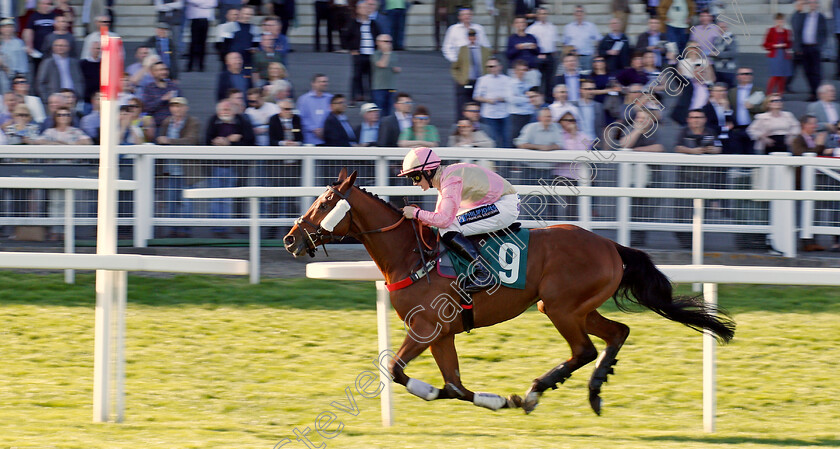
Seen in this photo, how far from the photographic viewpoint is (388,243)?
4.96 m

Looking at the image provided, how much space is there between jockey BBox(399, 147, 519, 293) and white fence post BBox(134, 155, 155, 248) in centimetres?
350

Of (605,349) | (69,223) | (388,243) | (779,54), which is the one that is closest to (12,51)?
(69,223)

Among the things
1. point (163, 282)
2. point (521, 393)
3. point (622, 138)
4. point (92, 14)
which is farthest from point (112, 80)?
point (92, 14)

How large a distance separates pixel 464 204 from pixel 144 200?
3.61 m

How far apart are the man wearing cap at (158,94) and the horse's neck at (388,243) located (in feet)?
13.2

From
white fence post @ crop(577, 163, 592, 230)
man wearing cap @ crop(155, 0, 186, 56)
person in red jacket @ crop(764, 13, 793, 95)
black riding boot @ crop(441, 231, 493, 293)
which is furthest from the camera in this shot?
man wearing cap @ crop(155, 0, 186, 56)

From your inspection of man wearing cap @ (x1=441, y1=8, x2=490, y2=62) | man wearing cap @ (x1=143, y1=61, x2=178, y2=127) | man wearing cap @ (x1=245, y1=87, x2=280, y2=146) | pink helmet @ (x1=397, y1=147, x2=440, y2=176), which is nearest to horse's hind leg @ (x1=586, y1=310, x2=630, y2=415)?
pink helmet @ (x1=397, y1=147, x2=440, y2=176)

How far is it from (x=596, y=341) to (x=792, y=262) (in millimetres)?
2145

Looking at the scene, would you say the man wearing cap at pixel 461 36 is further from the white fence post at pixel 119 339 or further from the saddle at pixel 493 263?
the white fence post at pixel 119 339

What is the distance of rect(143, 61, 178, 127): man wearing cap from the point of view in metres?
8.58

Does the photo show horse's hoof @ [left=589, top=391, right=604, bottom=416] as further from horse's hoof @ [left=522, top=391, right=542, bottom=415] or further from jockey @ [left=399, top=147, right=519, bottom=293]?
jockey @ [left=399, top=147, right=519, bottom=293]

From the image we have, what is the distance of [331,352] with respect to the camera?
629 centimetres

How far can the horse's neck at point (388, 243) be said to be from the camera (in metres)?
4.93

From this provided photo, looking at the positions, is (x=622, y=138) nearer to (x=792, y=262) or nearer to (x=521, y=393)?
(x=792, y=262)
